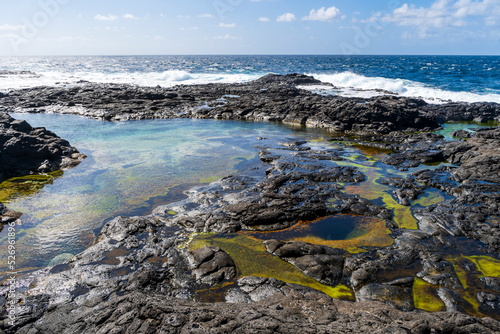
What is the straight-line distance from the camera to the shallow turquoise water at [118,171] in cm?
1073

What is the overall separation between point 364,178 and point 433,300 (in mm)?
8933

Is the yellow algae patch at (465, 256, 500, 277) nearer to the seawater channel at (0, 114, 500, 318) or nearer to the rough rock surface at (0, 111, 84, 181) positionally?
the seawater channel at (0, 114, 500, 318)

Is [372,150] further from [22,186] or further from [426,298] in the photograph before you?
[22,186]

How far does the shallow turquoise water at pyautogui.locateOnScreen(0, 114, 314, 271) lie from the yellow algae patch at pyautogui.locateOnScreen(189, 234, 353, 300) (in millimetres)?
4108

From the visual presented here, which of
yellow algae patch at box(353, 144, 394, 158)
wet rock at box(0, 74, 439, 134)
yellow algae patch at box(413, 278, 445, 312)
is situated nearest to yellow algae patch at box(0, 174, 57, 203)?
yellow algae patch at box(413, 278, 445, 312)

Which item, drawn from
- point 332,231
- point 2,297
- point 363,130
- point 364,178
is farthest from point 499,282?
point 363,130

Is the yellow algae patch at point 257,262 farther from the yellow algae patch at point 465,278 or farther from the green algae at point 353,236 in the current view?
the yellow algae patch at point 465,278

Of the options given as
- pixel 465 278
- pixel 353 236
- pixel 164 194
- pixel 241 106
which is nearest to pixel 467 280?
pixel 465 278

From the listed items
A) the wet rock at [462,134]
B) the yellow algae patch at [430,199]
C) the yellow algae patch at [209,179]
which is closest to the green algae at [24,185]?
the yellow algae patch at [209,179]

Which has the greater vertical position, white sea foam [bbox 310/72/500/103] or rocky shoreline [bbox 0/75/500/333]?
white sea foam [bbox 310/72/500/103]

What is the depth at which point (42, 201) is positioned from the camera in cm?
1349

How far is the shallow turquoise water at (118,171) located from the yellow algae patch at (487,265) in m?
11.8

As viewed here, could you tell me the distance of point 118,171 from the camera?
17.3 meters

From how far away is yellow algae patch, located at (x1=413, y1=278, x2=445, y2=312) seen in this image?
750 centimetres
